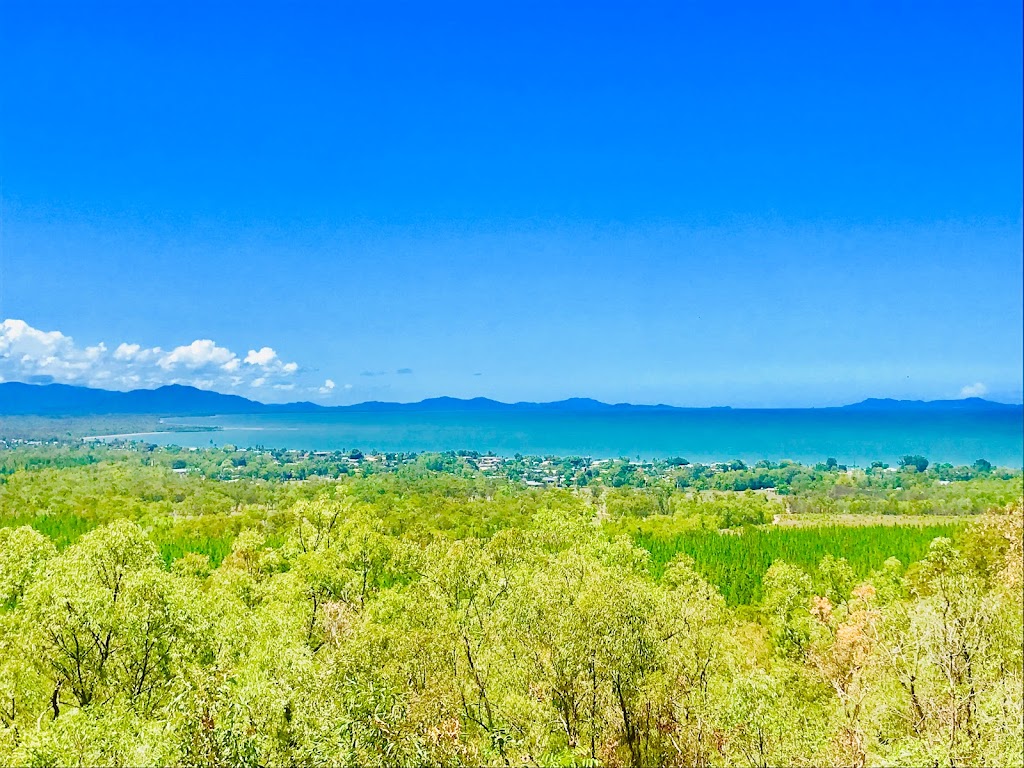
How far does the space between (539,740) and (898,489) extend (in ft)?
348

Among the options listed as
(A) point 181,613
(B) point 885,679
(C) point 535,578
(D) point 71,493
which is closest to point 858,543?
(B) point 885,679

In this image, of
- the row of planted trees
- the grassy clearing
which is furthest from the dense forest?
the grassy clearing

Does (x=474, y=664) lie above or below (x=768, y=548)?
above

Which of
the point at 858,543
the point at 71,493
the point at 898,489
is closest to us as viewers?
the point at 858,543

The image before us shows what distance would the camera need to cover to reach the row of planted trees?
13938 mm

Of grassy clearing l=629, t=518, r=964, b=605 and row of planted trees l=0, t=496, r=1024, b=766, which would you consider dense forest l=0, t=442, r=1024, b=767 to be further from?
grassy clearing l=629, t=518, r=964, b=605

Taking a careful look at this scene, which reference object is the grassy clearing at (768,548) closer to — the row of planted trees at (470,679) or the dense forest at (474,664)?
the dense forest at (474,664)

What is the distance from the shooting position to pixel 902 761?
14.4m

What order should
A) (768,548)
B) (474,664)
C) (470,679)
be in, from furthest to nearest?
(768,548)
(474,664)
(470,679)

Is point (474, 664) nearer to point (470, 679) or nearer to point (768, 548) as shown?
point (470, 679)

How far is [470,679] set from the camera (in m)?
19.2

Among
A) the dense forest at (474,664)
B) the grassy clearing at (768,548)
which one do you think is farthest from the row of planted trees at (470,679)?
the grassy clearing at (768,548)

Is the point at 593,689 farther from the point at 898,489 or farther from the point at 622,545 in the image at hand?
the point at 898,489

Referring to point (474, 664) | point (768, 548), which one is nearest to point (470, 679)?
point (474, 664)
